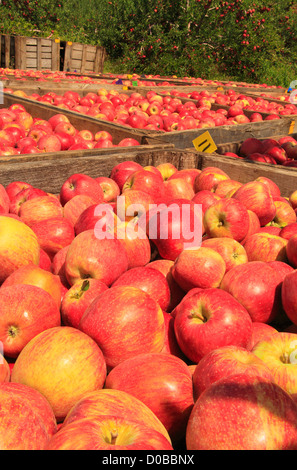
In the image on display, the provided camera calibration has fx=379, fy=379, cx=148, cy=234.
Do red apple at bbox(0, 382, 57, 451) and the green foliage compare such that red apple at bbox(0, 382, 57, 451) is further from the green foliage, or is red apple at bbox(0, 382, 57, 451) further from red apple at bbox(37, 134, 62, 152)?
the green foliage

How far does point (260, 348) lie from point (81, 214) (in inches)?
53.3

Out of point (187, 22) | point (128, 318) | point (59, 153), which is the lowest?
point (128, 318)

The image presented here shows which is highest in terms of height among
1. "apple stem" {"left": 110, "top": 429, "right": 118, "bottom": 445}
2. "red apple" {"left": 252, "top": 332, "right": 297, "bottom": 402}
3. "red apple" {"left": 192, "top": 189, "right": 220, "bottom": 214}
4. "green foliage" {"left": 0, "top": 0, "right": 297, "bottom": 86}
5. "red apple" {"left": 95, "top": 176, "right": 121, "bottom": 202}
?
"green foliage" {"left": 0, "top": 0, "right": 297, "bottom": 86}

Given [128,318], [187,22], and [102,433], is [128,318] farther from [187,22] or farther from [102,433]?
[187,22]

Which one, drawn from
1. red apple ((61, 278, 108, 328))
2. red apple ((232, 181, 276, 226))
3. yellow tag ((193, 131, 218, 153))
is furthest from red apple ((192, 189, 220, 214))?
yellow tag ((193, 131, 218, 153))

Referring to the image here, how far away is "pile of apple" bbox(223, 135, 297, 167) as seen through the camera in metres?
4.44

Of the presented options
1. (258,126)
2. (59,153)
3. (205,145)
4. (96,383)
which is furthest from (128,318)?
(258,126)

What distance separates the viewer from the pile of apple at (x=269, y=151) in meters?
4.44

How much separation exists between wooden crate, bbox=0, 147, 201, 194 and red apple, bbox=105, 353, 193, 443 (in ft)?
6.37

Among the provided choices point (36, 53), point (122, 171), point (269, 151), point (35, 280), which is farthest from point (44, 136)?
point (36, 53)

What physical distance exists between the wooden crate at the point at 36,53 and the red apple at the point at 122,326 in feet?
48.5

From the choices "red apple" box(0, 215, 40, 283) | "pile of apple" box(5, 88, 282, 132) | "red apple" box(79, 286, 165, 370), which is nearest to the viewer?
"red apple" box(79, 286, 165, 370)

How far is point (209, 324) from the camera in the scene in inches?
61.4

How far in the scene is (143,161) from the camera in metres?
3.46
